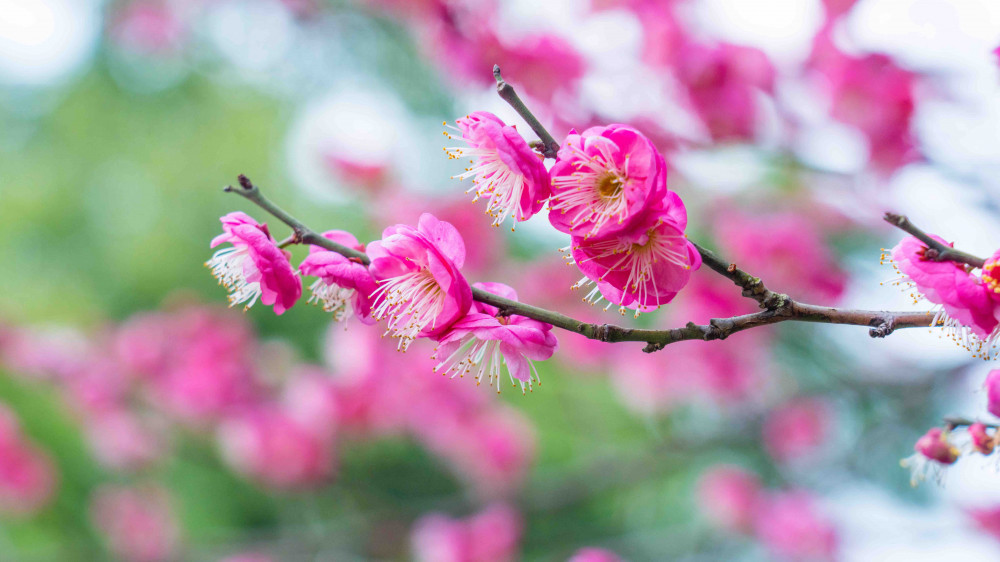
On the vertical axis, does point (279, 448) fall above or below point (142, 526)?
above

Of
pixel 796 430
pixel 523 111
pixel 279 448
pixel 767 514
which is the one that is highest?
pixel 796 430

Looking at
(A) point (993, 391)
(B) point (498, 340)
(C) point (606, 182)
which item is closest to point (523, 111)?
(C) point (606, 182)

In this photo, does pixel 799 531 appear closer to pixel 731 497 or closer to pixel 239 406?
pixel 731 497

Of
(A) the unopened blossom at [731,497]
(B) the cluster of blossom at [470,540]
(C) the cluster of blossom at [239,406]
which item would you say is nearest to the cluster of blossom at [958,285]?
(B) the cluster of blossom at [470,540]

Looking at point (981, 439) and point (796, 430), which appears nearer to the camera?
point (981, 439)

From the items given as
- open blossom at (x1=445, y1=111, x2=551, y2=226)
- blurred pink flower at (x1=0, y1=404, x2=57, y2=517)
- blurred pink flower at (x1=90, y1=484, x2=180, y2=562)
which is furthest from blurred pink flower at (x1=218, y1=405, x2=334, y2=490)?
open blossom at (x1=445, y1=111, x2=551, y2=226)

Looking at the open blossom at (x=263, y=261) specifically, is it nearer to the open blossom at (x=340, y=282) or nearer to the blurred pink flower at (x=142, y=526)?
the open blossom at (x=340, y=282)

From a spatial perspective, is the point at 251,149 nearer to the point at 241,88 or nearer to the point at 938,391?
the point at 241,88

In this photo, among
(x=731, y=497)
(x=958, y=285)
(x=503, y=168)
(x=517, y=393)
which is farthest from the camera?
(x=517, y=393)
